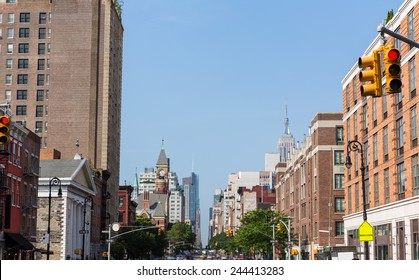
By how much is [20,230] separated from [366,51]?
40.1 metres

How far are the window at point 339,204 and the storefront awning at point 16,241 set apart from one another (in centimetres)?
4494

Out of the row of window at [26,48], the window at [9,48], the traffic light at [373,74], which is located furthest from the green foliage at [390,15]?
the window at [9,48]

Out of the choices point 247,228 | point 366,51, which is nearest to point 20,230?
point 366,51

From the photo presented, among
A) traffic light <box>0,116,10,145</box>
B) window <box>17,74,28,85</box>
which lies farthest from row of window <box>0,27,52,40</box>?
traffic light <box>0,116,10,145</box>

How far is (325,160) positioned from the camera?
323ft

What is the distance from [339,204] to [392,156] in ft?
125

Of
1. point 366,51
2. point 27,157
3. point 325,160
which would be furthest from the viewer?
point 325,160

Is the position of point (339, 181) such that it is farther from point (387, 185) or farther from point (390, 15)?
point (390, 15)

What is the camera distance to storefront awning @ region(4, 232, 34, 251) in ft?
222

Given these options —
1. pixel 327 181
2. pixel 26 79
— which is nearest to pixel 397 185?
pixel 327 181

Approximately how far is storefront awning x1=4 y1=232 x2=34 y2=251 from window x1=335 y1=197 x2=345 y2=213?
44939 mm

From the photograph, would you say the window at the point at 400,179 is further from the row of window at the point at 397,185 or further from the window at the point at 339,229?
the window at the point at 339,229

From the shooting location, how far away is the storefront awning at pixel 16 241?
67.7 metres
